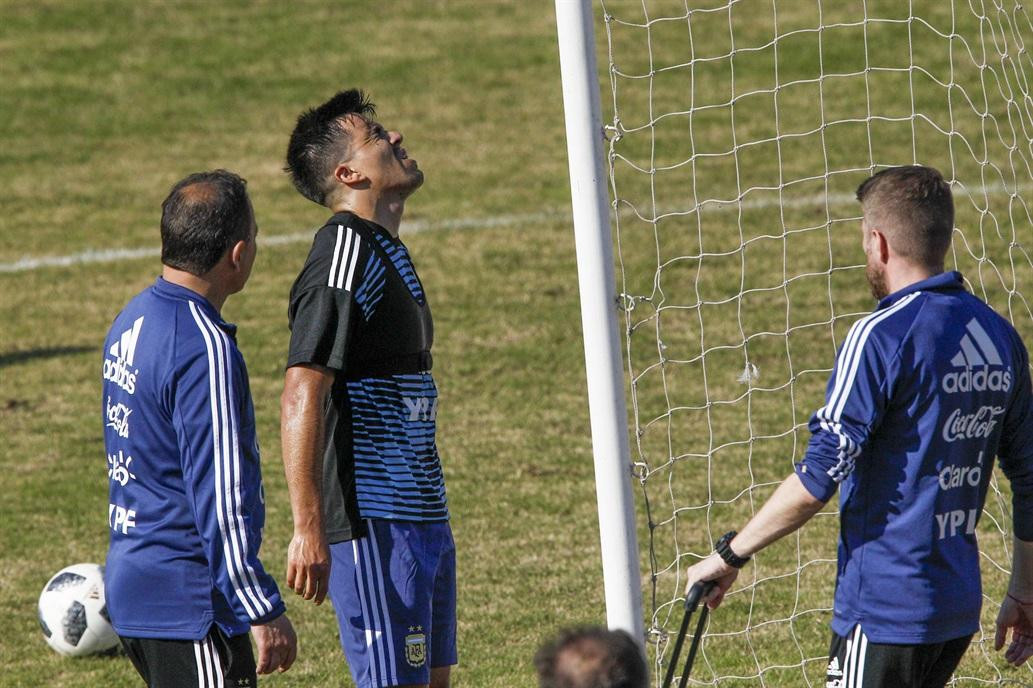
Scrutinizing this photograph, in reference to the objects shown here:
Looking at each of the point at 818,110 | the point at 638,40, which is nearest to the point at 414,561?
the point at 818,110

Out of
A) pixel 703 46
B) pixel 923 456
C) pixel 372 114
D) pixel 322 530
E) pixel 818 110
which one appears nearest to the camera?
pixel 923 456

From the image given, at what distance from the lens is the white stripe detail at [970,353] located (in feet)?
11.4

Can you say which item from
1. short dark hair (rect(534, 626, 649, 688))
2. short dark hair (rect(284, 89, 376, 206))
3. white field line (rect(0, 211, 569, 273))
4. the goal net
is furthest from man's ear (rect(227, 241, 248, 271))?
white field line (rect(0, 211, 569, 273))

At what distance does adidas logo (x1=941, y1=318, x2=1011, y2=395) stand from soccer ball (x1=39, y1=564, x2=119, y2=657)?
392 centimetres

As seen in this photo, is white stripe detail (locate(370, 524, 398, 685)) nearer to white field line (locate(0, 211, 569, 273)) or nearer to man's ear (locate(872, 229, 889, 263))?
man's ear (locate(872, 229, 889, 263))

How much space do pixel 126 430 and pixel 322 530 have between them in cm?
57

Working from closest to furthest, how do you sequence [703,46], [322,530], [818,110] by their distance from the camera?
[322,530]
[818,110]
[703,46]

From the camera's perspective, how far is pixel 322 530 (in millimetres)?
3750

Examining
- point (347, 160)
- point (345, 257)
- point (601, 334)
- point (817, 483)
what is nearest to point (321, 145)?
point (347, 160)

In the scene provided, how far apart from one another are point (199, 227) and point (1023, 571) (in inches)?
93.6

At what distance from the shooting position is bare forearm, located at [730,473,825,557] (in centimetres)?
346

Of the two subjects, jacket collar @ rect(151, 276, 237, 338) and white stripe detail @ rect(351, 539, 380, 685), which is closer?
jacket collar @ rect(151, 276, 237, 338)

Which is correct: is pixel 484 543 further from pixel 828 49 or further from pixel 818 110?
pixel 828 49

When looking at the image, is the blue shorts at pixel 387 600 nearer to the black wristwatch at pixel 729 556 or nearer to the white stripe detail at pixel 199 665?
the white stripe detail at pixel 199 665
